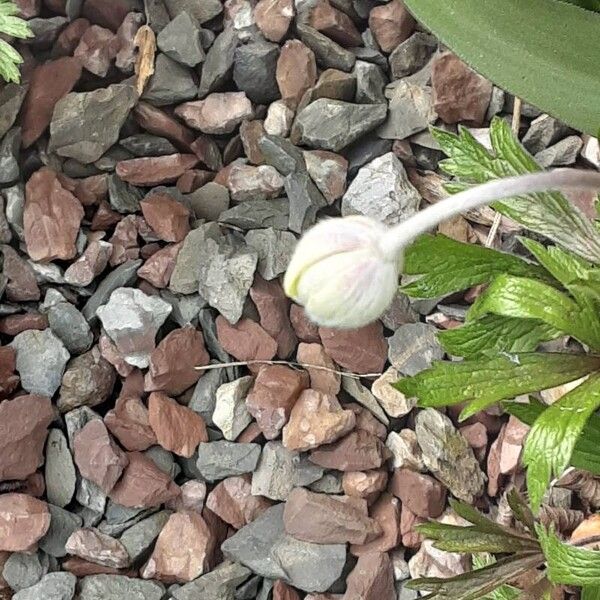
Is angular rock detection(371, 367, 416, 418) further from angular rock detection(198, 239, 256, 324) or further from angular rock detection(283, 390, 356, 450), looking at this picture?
angular rock detection(198, 239, 256, 324)

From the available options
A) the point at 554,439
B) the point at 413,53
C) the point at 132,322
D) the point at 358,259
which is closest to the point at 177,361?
the point at 132,322

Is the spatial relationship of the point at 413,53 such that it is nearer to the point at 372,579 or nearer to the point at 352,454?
the point at 352,454

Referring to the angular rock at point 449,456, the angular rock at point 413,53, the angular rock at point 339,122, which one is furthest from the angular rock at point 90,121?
the angular rock at point 449,456

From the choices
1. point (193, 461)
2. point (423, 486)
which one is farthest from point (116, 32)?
point (423, 486)

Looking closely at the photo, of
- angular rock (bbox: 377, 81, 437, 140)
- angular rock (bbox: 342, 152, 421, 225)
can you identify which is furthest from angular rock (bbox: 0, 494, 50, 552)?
angular rock (bbox: 377, 81, 437, 140)

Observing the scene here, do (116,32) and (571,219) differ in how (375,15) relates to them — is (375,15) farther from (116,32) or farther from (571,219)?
(571,219)

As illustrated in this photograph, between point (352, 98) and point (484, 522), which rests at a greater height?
point (352, 98)

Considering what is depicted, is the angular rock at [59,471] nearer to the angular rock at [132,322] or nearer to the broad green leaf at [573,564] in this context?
the angular rock at [132,322]
